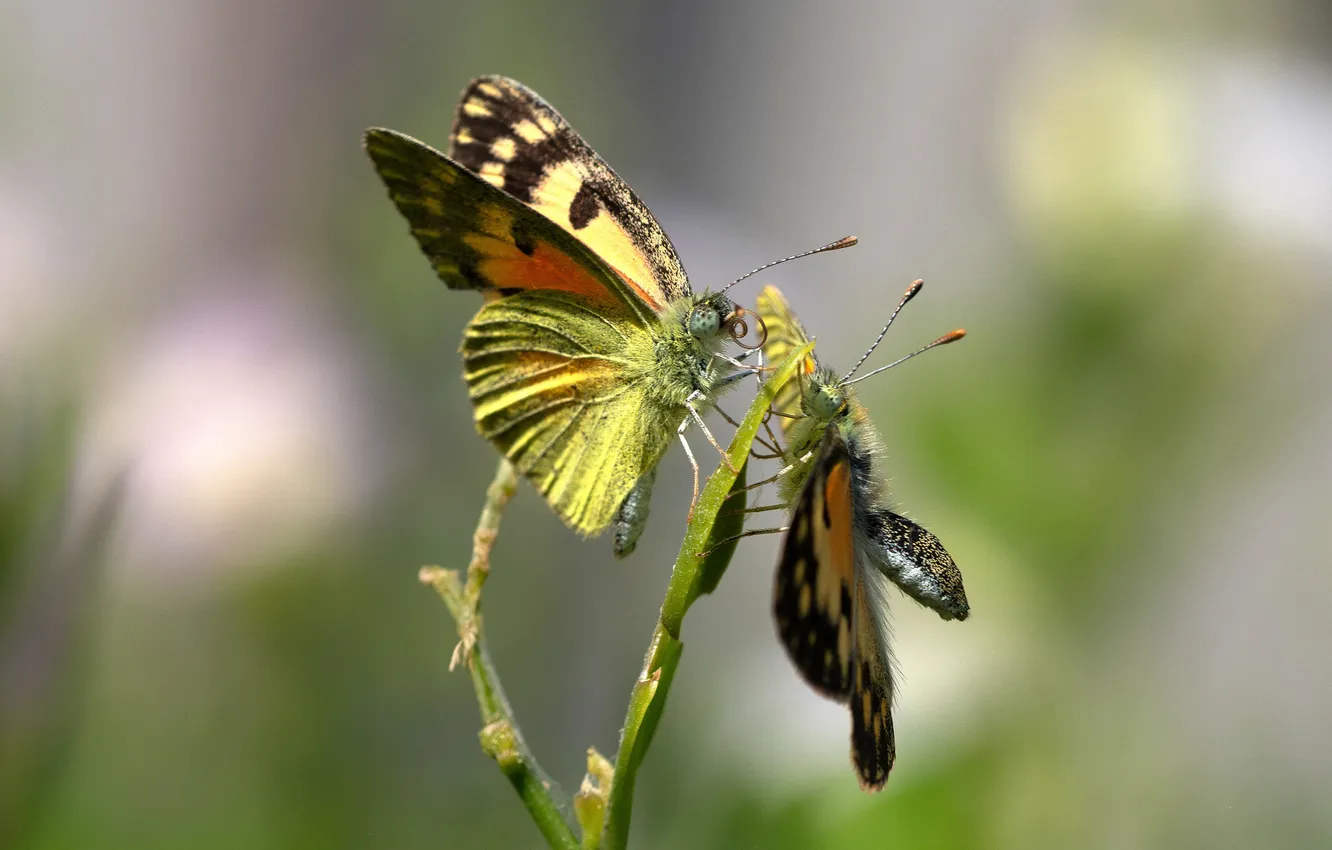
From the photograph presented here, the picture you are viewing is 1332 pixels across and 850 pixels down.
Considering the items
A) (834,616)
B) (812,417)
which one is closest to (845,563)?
(834,616)

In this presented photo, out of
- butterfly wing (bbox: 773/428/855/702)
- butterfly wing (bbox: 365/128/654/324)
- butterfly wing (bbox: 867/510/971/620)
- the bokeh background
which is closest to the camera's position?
butterfly wing (bbox: 773/428/855/702)

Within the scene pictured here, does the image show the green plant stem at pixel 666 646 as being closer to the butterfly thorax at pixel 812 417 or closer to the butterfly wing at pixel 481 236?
the butterfly thorax at pixel 812 417

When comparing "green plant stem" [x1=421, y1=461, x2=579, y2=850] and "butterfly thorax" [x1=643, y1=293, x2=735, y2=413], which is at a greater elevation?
"butterfly thorax" [x1=643, y1=293, x2=735, y2=413]

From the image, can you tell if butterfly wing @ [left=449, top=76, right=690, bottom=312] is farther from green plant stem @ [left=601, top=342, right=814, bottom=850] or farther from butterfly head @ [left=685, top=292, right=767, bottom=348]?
green plant stem @ [left=601, top=342, right=814, bottom=850]

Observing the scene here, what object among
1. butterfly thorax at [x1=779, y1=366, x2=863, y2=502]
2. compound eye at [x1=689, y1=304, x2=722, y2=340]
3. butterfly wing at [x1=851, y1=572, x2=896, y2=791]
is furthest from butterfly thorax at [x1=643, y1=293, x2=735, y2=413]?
butterfly wing at [x1=851, y1=572, x2=896, y2=791]

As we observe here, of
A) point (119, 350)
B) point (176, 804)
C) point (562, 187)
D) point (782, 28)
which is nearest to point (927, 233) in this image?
point (782, 28)

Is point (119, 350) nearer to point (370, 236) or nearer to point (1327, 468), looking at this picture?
point (370, 236)

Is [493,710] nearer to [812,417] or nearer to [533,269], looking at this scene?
[812,417]
